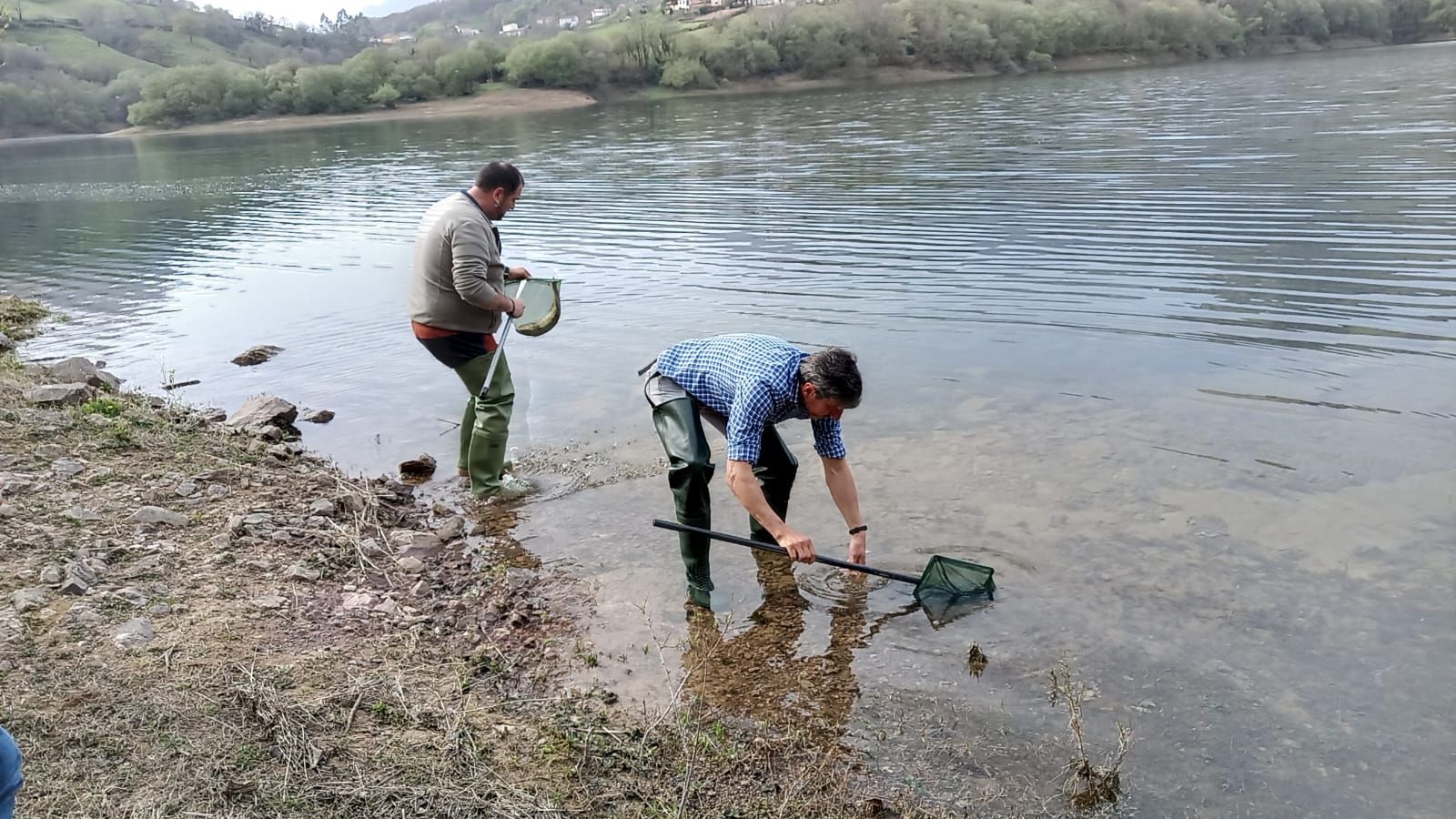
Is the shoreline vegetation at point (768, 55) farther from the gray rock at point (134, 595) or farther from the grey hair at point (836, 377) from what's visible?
the gray rock at point (134, 595)

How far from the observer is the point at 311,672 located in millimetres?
4551

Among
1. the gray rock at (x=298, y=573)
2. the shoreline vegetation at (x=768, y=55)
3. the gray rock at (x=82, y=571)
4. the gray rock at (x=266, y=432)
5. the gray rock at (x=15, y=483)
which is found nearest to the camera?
the gray rock at (x=82, y=571)

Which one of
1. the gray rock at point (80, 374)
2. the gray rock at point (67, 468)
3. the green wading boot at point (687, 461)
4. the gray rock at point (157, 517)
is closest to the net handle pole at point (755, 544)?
the green wading boot at point (687, 461)

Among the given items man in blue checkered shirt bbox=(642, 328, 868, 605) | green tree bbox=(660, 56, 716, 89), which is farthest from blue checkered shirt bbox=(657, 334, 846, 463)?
green tree bbox=(660, 56, 716, 89)

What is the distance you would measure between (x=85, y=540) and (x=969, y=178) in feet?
68.4

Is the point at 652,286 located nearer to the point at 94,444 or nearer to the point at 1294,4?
the point at 94,444

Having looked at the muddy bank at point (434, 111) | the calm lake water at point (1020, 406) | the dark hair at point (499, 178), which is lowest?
the calm lake water at point (1020, 406)

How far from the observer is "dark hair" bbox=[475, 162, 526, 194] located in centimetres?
669

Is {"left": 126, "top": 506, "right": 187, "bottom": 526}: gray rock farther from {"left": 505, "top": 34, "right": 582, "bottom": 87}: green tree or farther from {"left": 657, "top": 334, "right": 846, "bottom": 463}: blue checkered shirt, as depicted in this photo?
{"left": 505, "top": 34, "right": 582, "bottom": 87}: green tree

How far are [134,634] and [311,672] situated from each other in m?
0.86

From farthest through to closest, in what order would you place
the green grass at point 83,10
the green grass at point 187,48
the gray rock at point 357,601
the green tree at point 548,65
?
the green grass at point 83,10, the green grass at point 187,48, the green tree at point 548,65, the gray rock at point 357,601

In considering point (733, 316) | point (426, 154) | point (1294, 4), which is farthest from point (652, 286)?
point (1294, 4)

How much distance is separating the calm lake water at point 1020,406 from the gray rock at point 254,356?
0.24 meters

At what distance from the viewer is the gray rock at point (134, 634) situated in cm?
461
